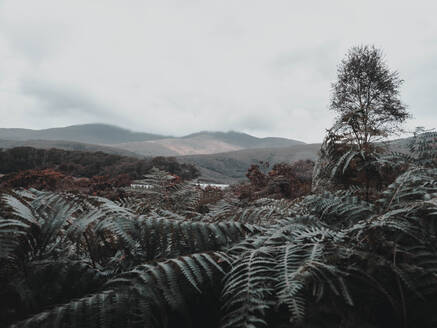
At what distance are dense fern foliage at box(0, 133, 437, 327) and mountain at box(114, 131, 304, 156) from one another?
7481cm

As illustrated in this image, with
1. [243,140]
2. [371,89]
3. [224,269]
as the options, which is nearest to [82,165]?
[224,269]

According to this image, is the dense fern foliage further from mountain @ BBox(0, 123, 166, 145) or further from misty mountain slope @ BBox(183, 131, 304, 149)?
misty mountain slope @ BBox(183, 131, 304, 149)

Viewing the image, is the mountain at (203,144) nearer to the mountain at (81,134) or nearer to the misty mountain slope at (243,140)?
the misty mountain slope at (243,140)

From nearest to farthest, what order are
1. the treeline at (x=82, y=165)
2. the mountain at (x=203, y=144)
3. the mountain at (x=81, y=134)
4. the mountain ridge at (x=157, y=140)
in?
1. the treeline at (x=82, y=165)
2. the mountain at (x=203, y=144)
3. the mountain ridge at (x=157, y=140)
4. the mountain at (x=81, y=134)

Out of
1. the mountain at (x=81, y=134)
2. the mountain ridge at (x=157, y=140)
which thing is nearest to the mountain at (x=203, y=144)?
the mountain ridge at (x=157, y=140)

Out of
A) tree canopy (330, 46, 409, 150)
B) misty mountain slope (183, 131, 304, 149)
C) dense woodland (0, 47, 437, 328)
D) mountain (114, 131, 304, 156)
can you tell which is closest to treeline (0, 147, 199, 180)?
dense woodland (0, 47, 437, 328)

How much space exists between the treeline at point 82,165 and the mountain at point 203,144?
64.3 m

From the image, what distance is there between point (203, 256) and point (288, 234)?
1.23 ft

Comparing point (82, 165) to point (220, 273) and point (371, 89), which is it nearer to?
point (220, 273)

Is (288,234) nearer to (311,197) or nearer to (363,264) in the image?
(363,264)

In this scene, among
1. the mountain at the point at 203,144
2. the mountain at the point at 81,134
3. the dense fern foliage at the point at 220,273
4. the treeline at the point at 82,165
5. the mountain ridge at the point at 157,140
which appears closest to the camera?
the dense fern foliage at the point at 220,273

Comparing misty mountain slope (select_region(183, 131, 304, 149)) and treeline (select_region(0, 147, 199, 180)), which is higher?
misty mountain slope (select_region(183, 131, 304, 149))

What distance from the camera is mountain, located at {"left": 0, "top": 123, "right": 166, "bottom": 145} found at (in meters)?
Result: 143

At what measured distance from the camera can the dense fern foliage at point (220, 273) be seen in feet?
2.22
